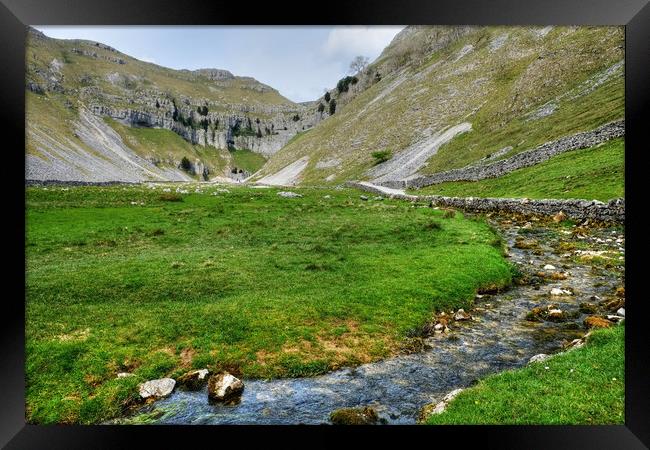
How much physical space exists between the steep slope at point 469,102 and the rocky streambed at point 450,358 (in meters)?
35.0

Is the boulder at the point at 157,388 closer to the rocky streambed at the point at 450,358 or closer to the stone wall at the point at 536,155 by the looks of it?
the rocky streambed at the point at 450,358

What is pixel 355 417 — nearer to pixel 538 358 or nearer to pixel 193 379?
pixel 193 379

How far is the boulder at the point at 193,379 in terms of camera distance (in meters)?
12.0

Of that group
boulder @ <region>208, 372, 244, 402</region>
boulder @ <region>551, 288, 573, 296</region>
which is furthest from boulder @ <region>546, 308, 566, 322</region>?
boulder @ <region>208, 372, 244, 402</region>

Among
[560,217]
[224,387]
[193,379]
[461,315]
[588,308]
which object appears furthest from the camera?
[560,217]

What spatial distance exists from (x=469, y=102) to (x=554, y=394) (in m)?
102

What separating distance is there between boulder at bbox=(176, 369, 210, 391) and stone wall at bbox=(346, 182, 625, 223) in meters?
30.6

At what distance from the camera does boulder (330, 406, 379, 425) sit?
10461mm

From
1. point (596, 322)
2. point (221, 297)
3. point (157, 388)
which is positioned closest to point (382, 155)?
point (221, 297)

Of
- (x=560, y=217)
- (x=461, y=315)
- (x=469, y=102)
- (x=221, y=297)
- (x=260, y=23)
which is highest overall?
(x=469, y=102)

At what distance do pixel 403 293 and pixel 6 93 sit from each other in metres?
16.6

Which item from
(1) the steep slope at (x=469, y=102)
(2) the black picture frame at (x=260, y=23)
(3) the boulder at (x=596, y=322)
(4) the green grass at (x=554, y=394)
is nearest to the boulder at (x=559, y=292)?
(3) the boulder at (x=596, y=322)

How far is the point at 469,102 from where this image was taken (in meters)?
99.6

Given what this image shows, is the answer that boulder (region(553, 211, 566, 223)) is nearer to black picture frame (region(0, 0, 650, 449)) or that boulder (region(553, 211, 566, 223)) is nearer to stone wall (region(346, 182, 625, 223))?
stone wall (region(346, 182, 625, 223))
